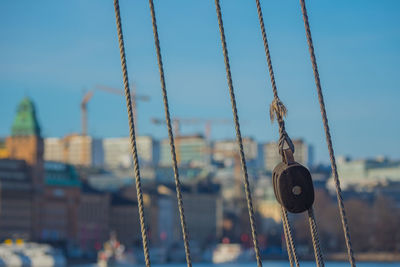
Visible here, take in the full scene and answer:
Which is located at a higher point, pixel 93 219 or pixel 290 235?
pixel 93 219

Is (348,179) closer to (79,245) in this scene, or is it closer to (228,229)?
(228,229)

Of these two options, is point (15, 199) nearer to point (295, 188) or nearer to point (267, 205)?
point (267, 205)

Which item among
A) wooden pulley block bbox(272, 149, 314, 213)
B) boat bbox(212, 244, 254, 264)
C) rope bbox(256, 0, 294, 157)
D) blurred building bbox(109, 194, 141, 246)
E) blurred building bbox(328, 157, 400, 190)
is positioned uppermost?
blurred building bbox(328, 157, 400, 190)

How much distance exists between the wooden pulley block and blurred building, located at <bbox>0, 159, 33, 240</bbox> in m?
87.7

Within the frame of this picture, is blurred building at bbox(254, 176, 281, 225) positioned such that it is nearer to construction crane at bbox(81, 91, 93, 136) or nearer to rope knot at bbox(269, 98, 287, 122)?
construction crane at bbox(81, 91, 93, 136)

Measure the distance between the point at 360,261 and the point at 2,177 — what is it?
29211mm

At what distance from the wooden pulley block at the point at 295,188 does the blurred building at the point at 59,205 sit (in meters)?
93.3

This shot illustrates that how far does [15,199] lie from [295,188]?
90411 millimetres

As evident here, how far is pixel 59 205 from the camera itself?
10144cm

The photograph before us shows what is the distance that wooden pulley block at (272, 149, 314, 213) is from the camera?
5906 mm

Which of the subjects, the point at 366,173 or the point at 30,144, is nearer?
the point at 30,144

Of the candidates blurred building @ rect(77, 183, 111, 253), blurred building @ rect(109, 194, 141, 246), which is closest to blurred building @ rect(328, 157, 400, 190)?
blurred building @ rect(109, 194, 141, 246)

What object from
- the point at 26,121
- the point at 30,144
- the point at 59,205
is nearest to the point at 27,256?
the point at 30,144

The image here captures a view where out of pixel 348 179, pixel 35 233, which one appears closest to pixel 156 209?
pixel 35 233
